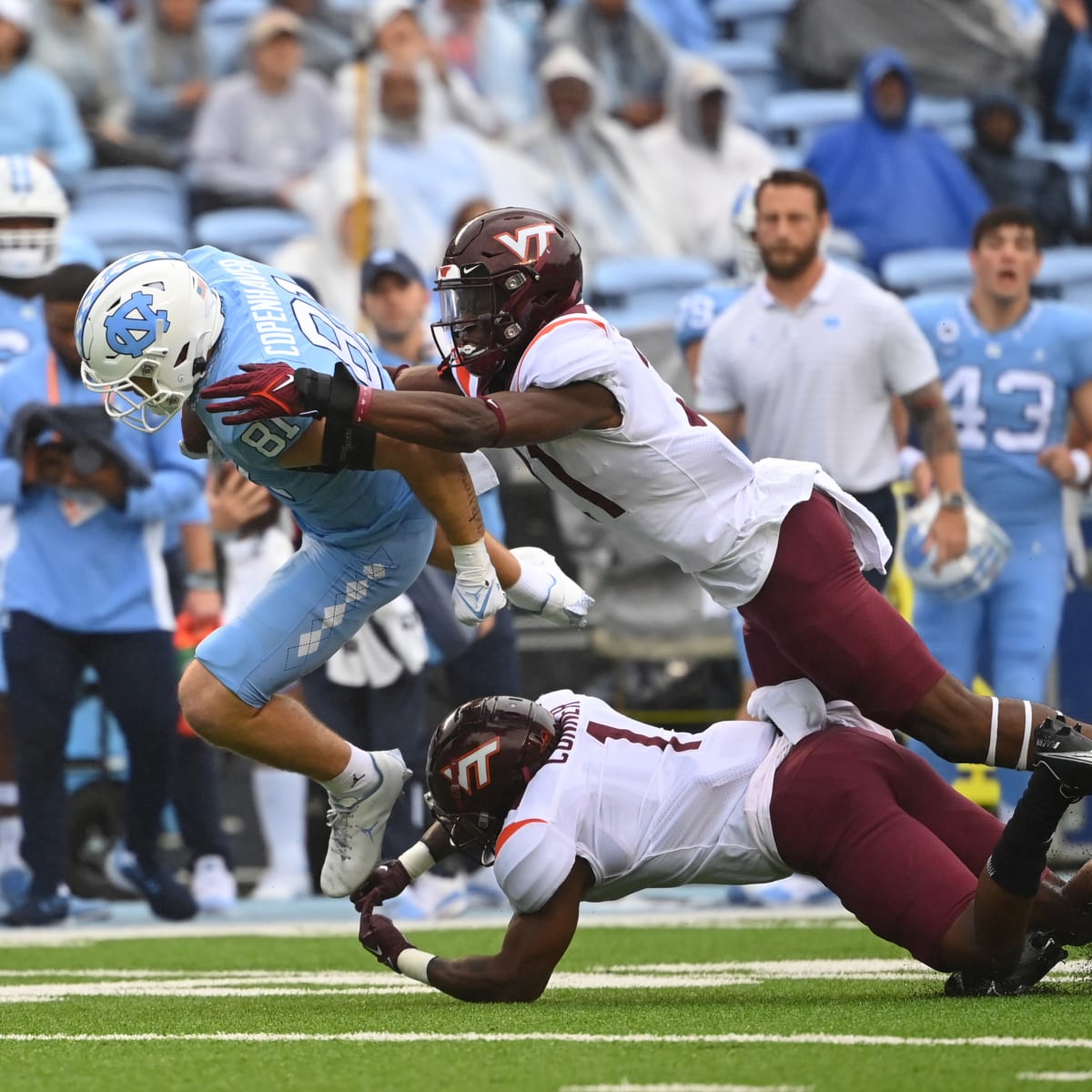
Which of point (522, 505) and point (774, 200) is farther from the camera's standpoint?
point (522, 505)

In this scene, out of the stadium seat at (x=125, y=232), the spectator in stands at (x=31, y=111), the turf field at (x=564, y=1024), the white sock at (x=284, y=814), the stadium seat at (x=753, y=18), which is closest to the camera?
the turf field at (x=564, y=1024)

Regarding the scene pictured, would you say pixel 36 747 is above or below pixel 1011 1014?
below

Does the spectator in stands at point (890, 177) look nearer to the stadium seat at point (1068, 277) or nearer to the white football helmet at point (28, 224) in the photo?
the stadium seat at point (1068, 277)

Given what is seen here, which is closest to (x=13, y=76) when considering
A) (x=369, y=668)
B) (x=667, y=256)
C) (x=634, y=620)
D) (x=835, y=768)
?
(x=667, y=256)

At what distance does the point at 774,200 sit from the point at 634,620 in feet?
8.14

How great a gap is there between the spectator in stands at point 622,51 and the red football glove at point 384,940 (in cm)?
851

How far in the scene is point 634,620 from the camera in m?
9.15

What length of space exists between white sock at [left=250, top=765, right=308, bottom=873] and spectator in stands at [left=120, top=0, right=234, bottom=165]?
4979 millimetres

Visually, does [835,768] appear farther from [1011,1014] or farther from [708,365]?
[708,365]

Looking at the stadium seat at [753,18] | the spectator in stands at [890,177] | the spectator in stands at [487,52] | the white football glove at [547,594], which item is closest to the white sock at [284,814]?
the white football glove at [547,594]

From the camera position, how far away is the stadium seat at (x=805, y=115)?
42.5 ft

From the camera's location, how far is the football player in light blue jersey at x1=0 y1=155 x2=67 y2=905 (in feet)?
25.7

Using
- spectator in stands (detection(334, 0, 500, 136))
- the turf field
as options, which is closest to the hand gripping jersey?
the turf field

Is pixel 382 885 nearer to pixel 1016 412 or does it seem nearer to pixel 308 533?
pixel 308 533
